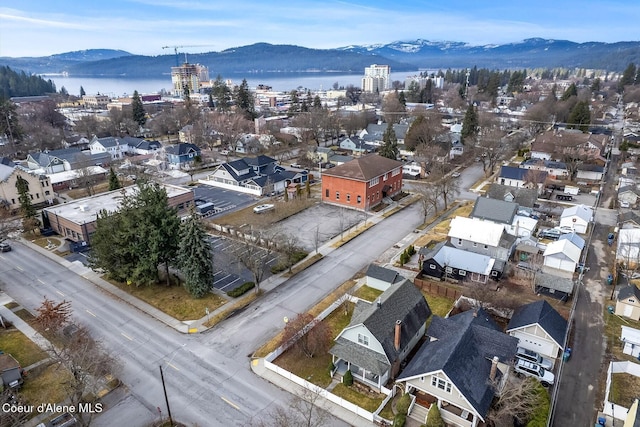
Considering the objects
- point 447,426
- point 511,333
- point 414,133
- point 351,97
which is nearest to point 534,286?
point 511,333

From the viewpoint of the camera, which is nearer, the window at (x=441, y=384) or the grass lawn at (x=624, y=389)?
the window at (x=441, y=384)

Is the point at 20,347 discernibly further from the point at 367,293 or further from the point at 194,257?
the point at 367,293

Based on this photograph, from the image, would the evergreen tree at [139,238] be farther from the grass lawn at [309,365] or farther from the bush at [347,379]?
the bush at [347,379]

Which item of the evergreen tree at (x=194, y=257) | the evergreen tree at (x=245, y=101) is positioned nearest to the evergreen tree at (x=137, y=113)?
the evergreen tree at (x=245, y=101)

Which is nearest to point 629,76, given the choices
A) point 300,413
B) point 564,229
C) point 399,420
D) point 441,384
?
point 564,229

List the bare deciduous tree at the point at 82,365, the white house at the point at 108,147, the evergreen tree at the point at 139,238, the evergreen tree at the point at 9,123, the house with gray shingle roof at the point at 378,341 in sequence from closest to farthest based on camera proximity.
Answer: the bare deciduous tree at the point at 82,365 → the house with gray shingle roof at the point at 378,341 → the evergreen tree at the point at 139,238 → the white house at the point at 108,147 → the evergreen tree at the point at 9,123

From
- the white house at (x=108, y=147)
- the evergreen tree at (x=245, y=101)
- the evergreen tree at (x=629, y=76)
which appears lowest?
the white house at (x=108, y=147)

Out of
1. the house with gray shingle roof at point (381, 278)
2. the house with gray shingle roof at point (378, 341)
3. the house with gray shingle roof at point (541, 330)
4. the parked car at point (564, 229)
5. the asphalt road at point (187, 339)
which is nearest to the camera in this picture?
the asphalt road at point (187, 339)
